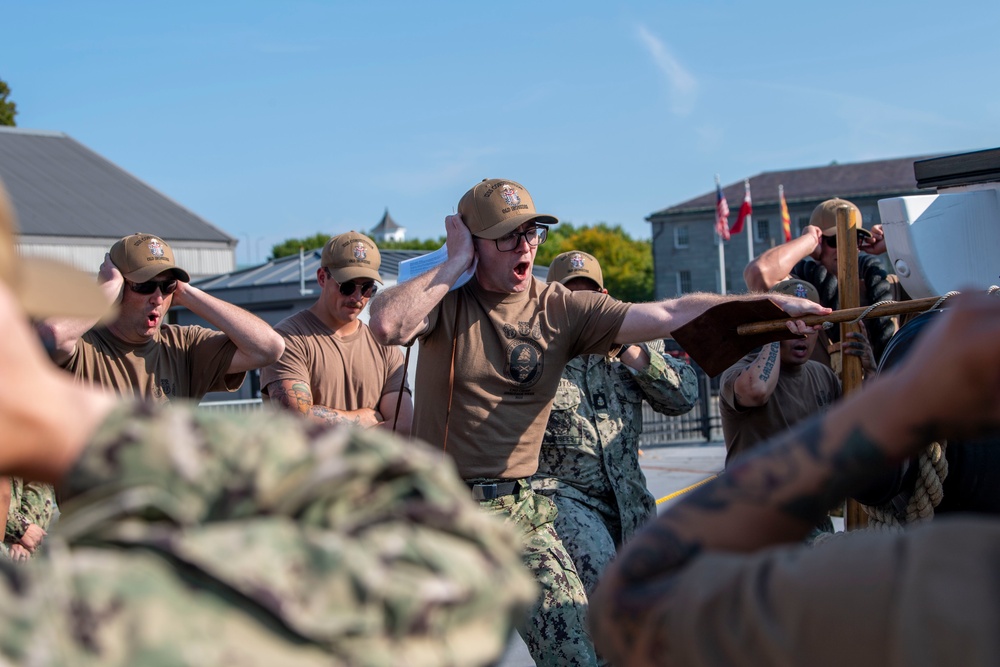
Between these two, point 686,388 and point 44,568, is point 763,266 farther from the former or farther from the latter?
point 44,568

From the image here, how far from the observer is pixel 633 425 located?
19.7 feet

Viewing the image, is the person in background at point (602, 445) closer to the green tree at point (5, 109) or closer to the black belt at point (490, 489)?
the black belt at point (490, 489)

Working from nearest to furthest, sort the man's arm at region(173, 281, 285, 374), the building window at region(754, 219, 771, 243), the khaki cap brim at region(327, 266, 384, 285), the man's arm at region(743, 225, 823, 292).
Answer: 1. the man's arm at region(173, 281, 285, 374)
2. the man's arm at region(743, 225, 823, 292)
3. the khaki cap brim at region(327, 266, 384, 285)
4. the building window at region(754, 219, 771, 243)

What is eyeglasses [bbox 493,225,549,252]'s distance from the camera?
473 cm

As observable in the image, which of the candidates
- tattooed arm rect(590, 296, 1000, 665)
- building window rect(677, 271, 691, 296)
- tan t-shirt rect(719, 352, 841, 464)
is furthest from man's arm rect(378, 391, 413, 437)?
building window rect(677, 271, 691, 296)

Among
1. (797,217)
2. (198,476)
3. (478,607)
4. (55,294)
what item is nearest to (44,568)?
(198,476)

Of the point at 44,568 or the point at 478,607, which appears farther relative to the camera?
the point at 478,607

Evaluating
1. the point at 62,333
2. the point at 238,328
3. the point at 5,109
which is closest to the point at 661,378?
the point at 238,328

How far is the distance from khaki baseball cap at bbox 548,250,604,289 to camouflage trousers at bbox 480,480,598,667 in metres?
2.08

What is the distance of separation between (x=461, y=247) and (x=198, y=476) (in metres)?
3.34

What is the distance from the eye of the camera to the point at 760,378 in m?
5.23

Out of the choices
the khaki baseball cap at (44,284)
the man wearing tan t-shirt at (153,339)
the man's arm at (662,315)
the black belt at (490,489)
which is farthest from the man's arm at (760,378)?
the khaki baseball cap at (44,284)

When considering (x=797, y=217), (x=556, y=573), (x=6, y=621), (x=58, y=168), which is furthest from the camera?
(x=797, y=217)

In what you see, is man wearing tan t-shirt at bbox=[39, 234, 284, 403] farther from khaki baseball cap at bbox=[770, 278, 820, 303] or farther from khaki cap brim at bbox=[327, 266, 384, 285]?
khaki baseball cap at bbox=[770, 278, 820, 303]
